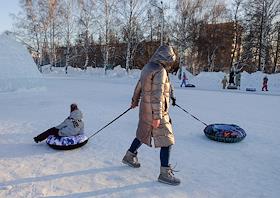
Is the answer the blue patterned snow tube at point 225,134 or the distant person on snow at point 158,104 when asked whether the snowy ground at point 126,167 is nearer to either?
the blue patterned snow tube at point 225,134

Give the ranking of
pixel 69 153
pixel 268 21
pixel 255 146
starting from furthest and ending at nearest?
pixel 268 21 < pixel 255 146 < pixel 69 153

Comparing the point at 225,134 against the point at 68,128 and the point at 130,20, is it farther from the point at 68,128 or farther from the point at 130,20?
the point at 130,20

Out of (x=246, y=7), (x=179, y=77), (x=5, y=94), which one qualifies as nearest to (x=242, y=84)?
(x=179, y=77)

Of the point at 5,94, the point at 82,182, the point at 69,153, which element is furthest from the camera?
the point at 5,94

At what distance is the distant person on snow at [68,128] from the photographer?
5.65 m

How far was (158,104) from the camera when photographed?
384 cm

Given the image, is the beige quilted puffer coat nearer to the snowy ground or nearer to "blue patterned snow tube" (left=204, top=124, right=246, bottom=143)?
the snowy ground

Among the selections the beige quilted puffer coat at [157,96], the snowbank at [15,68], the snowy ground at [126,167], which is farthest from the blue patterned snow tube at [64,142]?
the snowbank at [15,68]

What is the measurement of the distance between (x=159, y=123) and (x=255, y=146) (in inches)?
131

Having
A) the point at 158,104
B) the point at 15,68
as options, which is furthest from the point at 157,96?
the point at 15,68

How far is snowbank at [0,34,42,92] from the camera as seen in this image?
15.3m

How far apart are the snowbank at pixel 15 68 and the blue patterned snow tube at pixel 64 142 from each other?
34.5 feet

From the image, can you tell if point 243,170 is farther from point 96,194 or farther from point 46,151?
point 46,151

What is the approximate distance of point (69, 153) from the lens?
17.8 ft
